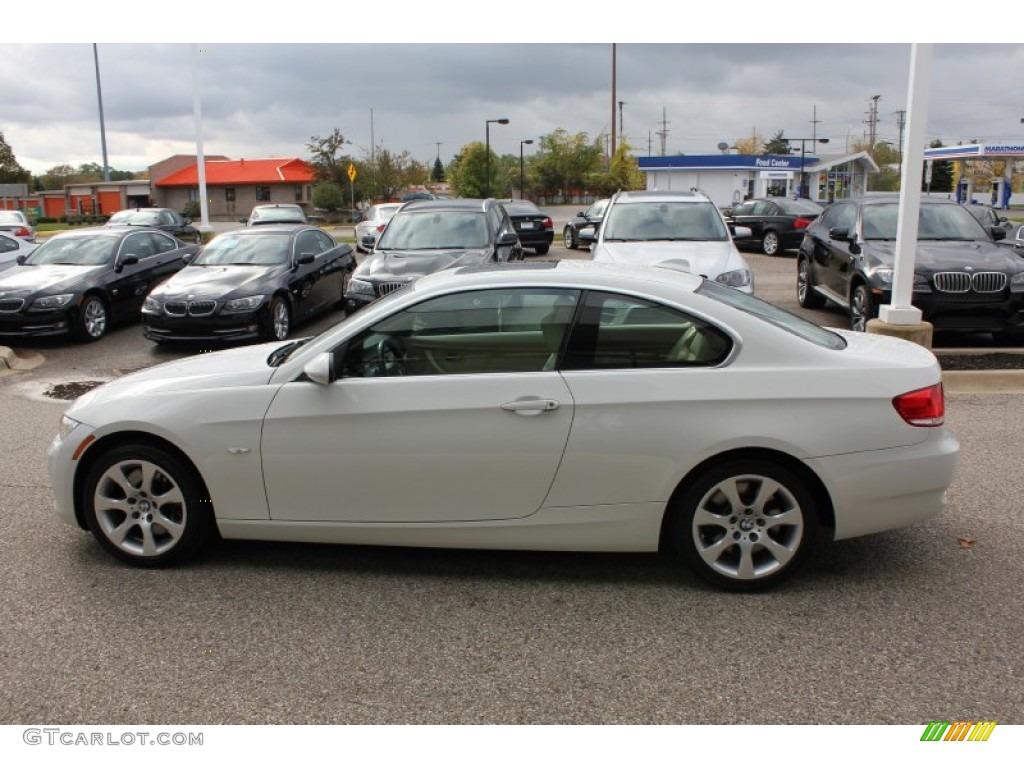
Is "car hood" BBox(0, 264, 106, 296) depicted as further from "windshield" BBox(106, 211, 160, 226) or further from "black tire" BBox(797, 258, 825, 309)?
"black tire" BBox(797, 258, 825, 309)

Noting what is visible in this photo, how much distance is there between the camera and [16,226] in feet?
76.0

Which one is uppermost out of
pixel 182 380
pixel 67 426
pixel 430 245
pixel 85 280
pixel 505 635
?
pixel 430 245

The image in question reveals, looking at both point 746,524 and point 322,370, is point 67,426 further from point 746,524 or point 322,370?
point 746,524

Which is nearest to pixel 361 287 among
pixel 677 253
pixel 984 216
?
pixel 677 253

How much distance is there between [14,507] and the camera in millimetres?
5551

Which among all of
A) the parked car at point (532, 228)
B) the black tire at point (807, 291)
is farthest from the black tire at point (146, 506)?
the parked car at point (532, 228)

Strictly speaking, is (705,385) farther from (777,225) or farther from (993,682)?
(777,225)

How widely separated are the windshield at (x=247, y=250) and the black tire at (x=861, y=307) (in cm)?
758

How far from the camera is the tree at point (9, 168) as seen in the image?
258 ft

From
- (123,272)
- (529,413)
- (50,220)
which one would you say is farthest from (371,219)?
(50,220)

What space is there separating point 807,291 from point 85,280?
10441mm

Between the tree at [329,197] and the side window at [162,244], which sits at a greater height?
the tree at [329,197]

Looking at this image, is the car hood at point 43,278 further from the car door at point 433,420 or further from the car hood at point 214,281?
the car door at point 433,420

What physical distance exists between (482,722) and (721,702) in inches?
35.3
